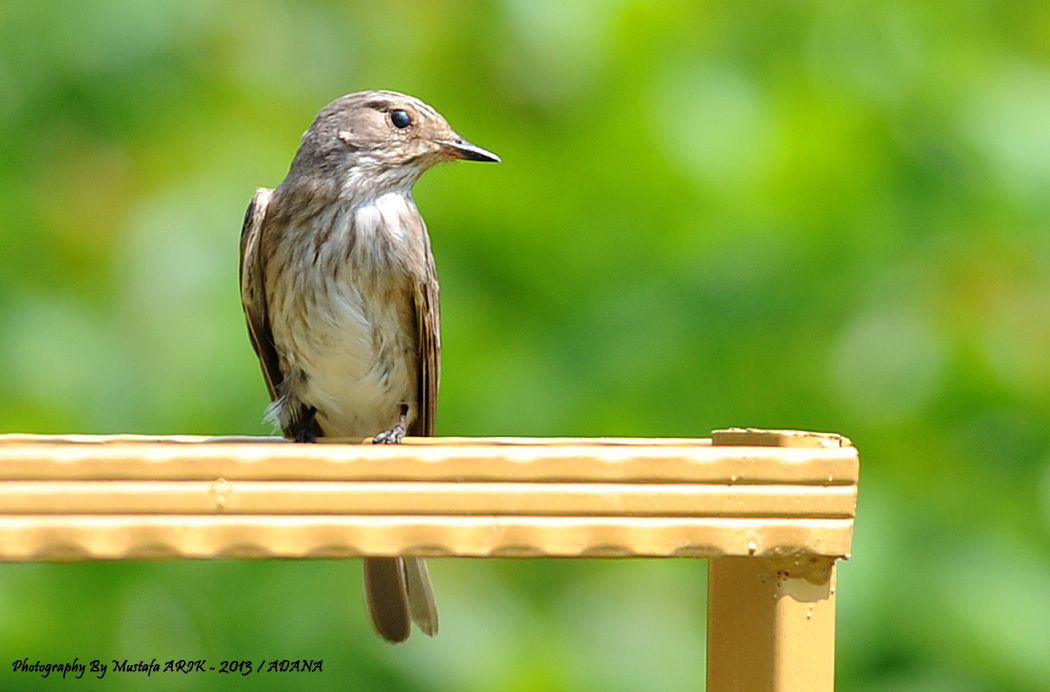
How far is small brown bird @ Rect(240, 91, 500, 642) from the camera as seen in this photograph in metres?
3.74

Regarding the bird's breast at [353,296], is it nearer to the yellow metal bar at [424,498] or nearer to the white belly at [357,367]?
the white belly at [357,367]

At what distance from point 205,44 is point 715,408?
194 centimetres

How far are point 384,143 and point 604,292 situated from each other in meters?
0.85

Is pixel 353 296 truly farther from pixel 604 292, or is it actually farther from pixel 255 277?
pixel 604 292

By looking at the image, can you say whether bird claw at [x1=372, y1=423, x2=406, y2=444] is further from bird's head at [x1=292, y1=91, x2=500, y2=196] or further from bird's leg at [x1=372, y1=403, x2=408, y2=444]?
bird's head at [x1=292, y1=91, x2=500, y2=196]

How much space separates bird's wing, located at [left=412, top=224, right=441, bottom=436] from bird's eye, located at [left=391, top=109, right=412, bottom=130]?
0.27 m

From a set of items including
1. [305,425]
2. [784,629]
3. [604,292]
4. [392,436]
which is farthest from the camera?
[604,292]

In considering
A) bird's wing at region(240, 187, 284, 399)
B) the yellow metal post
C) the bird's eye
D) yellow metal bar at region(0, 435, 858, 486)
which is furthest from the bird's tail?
yellow metal bar at region(0, 435, 858, 486)

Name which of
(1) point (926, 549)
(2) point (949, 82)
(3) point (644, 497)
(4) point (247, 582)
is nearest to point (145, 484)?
(3) point (644, 497)

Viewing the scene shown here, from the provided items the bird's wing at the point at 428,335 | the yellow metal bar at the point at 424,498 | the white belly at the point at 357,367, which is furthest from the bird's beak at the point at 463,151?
the yellow metal bar at the point at 424,498

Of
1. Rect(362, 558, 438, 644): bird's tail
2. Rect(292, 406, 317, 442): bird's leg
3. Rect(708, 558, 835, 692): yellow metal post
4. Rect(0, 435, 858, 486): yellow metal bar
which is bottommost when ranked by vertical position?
Rect(362, 558, 438, 644): bird's tail

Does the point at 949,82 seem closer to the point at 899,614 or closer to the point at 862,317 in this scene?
the point at 862,317

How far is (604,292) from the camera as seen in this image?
4.41 meters

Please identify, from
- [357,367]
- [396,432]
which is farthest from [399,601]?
[357,367]
